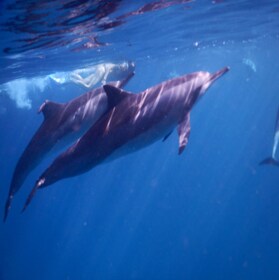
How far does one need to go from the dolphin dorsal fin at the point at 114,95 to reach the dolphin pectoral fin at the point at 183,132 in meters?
1.41

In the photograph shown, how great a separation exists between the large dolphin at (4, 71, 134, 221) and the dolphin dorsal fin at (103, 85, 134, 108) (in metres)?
→ 0.98

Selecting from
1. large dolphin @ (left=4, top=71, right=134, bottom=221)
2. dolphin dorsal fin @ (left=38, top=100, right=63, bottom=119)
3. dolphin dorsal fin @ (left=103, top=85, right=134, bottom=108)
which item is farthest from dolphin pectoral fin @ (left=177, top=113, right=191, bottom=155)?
dolphin dorsal fin @ (left=38, top=100, right=63, bottom=119)

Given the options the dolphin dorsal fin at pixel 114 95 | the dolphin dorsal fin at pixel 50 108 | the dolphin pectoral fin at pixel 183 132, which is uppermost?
the dolphin dorsal fin at pixel 114 95

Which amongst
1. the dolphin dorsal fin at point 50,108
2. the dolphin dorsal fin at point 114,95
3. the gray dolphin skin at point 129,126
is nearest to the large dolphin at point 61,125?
the dolphin dorsal fin at point 50,108

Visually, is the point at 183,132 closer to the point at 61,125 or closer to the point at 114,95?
the point at 114,95

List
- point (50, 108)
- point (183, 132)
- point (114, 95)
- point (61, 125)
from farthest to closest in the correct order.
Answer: point (50, 108) < point (61, 125) < point (114, 95) < point (183, 132)

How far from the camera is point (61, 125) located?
8.85m

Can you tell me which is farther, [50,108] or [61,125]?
[50,108]

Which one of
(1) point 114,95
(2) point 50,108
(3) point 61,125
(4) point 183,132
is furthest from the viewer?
(2) point 50,108

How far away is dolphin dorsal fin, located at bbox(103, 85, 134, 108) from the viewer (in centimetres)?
740

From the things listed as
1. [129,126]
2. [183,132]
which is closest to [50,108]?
[129,126]

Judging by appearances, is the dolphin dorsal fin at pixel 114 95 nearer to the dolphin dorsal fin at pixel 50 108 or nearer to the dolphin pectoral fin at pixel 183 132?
the dolphin pectoral fin at pixel 183 132

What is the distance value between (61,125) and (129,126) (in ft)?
8.13

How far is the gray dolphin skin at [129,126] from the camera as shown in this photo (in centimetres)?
710
